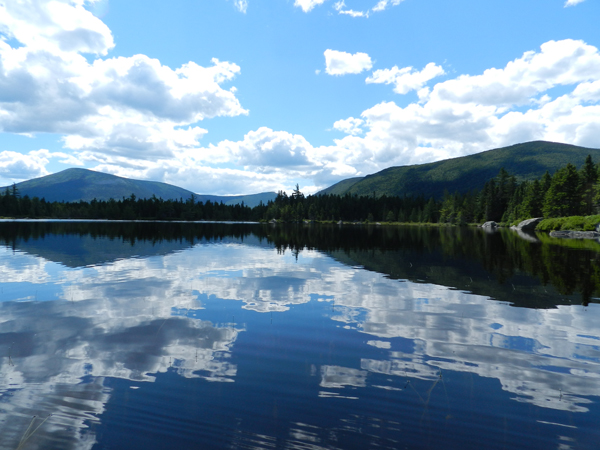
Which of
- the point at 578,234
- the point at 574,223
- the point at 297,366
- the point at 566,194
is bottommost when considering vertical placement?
the point at 297,366

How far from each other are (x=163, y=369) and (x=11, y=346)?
587 cm

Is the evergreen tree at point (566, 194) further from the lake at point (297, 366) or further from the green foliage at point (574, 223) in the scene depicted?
the lake at point (297, 366)

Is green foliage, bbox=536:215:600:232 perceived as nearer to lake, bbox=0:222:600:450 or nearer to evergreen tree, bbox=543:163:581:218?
evergreen tree, bbox=543:163:581:218

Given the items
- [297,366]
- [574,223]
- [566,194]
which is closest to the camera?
[297,366]

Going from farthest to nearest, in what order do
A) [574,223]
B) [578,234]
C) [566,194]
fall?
[566,194] → [574,223] → [578,234]

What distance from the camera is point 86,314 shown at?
14906 millimetres

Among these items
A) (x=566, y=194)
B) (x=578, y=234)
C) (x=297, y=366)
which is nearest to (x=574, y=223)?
(x=578, y=234)

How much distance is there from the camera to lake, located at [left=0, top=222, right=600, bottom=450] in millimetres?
6848

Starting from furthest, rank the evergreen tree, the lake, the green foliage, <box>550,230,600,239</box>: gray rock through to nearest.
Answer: the evergreen tree, the green foliage, <box>550,230,600,239</box>: gray rock, the lake

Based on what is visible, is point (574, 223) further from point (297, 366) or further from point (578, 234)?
point (297, 366)

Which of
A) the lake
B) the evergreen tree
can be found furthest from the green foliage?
the lake

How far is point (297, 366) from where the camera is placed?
9.92 metres

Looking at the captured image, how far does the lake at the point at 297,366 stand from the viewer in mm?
6848

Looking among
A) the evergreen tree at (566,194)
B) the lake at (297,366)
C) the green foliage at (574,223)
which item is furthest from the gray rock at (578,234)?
the lake at (297,366)
